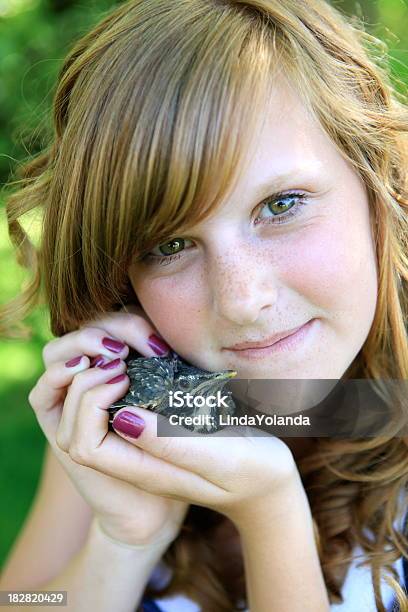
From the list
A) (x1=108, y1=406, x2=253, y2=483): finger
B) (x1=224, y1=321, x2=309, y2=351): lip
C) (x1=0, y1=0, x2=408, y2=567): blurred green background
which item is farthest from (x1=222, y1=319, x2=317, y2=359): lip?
(x1=0, y1=0, x2=408, y2=567): blurred green background

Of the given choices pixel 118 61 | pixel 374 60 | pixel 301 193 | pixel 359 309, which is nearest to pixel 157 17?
pixel 118 61

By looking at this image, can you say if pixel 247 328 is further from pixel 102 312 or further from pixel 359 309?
pixel 102 312

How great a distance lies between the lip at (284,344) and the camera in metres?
1.99

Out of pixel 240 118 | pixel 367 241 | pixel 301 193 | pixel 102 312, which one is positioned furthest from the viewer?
pixel 102 312

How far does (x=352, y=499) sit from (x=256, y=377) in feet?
2.27

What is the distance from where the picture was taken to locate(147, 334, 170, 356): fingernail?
85.2 inches

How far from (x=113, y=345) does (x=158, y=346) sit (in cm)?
14

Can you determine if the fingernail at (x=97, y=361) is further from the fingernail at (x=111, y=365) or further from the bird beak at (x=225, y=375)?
the bird beak at (x=225, y=375)

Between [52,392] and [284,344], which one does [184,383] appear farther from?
[52,392]

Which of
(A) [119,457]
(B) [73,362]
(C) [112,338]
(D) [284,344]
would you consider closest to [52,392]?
(B) [73,362]

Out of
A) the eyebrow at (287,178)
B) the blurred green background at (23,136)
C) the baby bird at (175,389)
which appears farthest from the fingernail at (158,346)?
the blurred green background at (23,136)

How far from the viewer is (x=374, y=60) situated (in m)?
2.30

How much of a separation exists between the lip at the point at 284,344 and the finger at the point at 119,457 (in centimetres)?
36

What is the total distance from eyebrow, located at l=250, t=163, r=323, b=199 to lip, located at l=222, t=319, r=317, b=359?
0.39 meters
